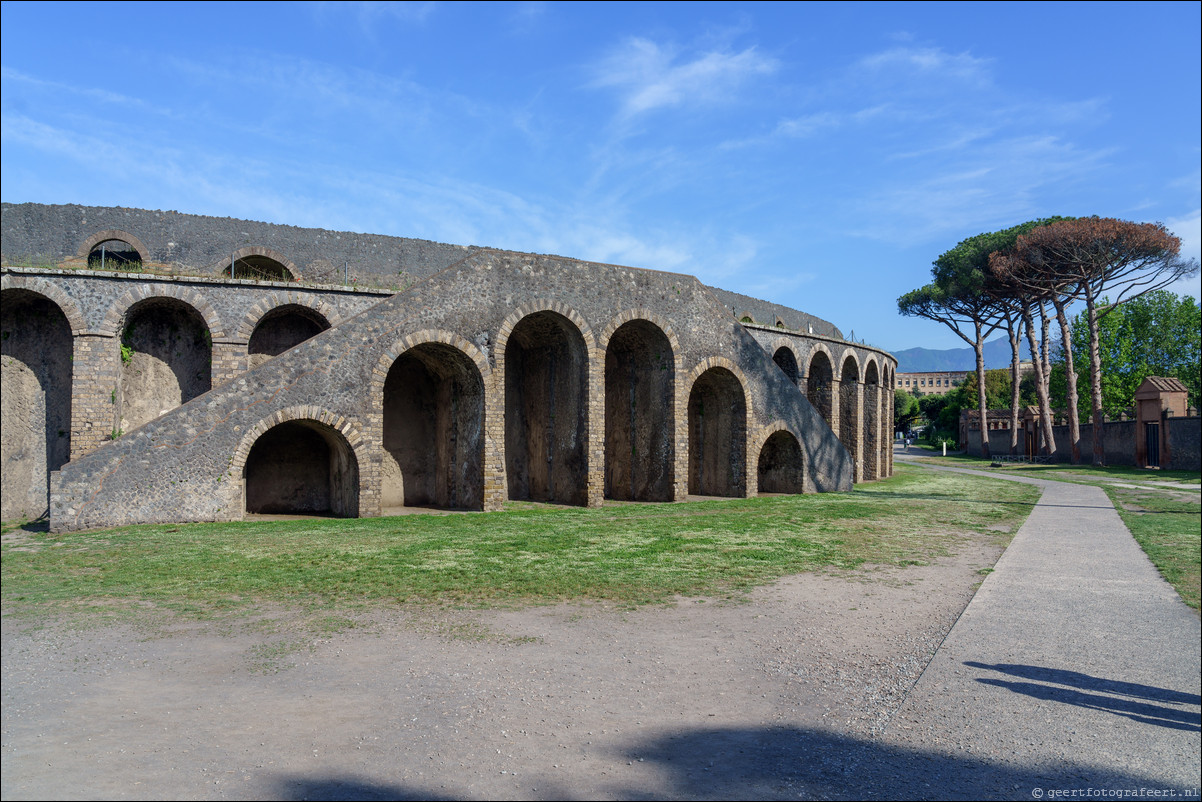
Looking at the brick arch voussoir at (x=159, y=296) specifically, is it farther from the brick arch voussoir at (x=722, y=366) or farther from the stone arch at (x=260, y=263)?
the brick arch voussoir at (x=722, y=366)

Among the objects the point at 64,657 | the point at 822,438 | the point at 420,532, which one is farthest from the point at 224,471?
the point at 822,438

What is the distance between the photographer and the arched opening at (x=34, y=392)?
48.1ft

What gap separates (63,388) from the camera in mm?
14984

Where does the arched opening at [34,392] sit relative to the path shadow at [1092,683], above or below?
above

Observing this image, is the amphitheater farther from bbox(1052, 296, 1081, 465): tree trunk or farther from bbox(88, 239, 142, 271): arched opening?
bbox(1052, 296, 1081, 465): tree trunk

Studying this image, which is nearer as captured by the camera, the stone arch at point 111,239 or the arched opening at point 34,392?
the arched opening at point 34,392

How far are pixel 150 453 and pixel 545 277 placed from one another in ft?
27.0

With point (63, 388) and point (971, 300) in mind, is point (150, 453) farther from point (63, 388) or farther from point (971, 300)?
point (971, 300)

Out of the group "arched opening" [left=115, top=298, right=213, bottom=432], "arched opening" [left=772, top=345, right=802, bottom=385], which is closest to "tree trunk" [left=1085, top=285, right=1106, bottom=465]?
"arched opening" [left=772, top=345, right=802, bottom=385]

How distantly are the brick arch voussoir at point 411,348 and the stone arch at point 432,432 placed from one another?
334 mm

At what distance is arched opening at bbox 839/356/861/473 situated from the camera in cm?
2617

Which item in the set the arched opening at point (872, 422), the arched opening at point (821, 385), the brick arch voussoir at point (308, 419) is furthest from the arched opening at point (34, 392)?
the arched opening at point (872, 422)

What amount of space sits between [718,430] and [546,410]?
4.96 metres

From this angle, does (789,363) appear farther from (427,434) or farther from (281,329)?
(281,329)
